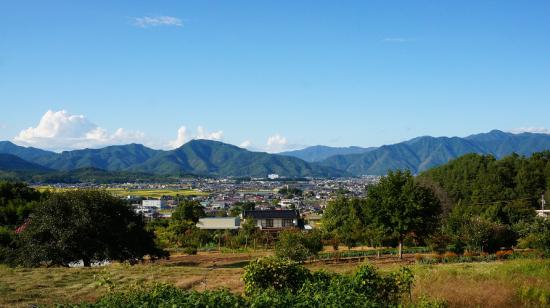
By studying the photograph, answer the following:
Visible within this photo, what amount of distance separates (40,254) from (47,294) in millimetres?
13020

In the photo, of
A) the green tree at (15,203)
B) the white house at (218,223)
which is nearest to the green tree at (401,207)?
the green tree at (15,203)

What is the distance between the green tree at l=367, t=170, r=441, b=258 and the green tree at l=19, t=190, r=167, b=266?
1451 centimetres

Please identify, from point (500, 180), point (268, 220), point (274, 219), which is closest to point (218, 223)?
point (268, 220)

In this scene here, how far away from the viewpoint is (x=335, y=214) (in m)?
56.6

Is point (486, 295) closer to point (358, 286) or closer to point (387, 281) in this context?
point (387, 281)

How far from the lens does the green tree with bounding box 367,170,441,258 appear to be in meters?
31.5

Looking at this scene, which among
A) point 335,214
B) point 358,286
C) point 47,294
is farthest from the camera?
point 335,214

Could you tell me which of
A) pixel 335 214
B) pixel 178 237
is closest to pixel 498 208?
pixel 335 214

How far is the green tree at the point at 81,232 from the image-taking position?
26.9m

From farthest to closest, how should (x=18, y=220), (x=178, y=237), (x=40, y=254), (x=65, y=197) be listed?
(x=178, y=237) < (x=18, y=220) < (x=65, y=197) < (x=40, y=254)

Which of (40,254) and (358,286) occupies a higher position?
(358,286)

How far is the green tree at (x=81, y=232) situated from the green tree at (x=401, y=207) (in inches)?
571

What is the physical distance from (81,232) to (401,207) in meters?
18.6

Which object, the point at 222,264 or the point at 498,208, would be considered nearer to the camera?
the point at 222,264
